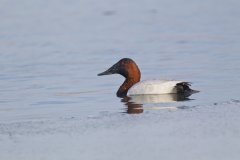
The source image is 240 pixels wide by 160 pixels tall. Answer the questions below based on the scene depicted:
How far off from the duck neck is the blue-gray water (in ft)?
0.68

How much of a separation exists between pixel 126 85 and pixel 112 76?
82.6 inches

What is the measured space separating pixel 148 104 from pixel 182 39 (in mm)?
A: 8178

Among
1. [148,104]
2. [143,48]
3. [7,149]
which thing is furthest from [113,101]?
[143,48]

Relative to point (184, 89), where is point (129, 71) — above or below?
above

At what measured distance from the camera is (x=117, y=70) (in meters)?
14.5

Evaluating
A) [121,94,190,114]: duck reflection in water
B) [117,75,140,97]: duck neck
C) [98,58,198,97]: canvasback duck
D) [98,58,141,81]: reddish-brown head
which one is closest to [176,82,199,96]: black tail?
[98,58,198,97]: canvasback duck

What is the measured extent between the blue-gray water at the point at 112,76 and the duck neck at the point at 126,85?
21cm

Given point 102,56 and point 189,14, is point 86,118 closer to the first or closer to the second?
point 102,56

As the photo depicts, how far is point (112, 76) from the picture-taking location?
16.4 m

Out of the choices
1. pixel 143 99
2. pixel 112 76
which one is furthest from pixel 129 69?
pixel 112 76

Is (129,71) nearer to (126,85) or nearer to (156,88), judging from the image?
(126,85)

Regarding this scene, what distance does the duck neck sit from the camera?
14.0 metres

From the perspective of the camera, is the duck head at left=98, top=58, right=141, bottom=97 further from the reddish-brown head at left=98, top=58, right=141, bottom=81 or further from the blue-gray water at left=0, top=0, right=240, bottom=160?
the blue-gray water at left=0, top=0, right=240, bottom=160

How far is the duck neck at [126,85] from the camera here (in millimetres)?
14008
